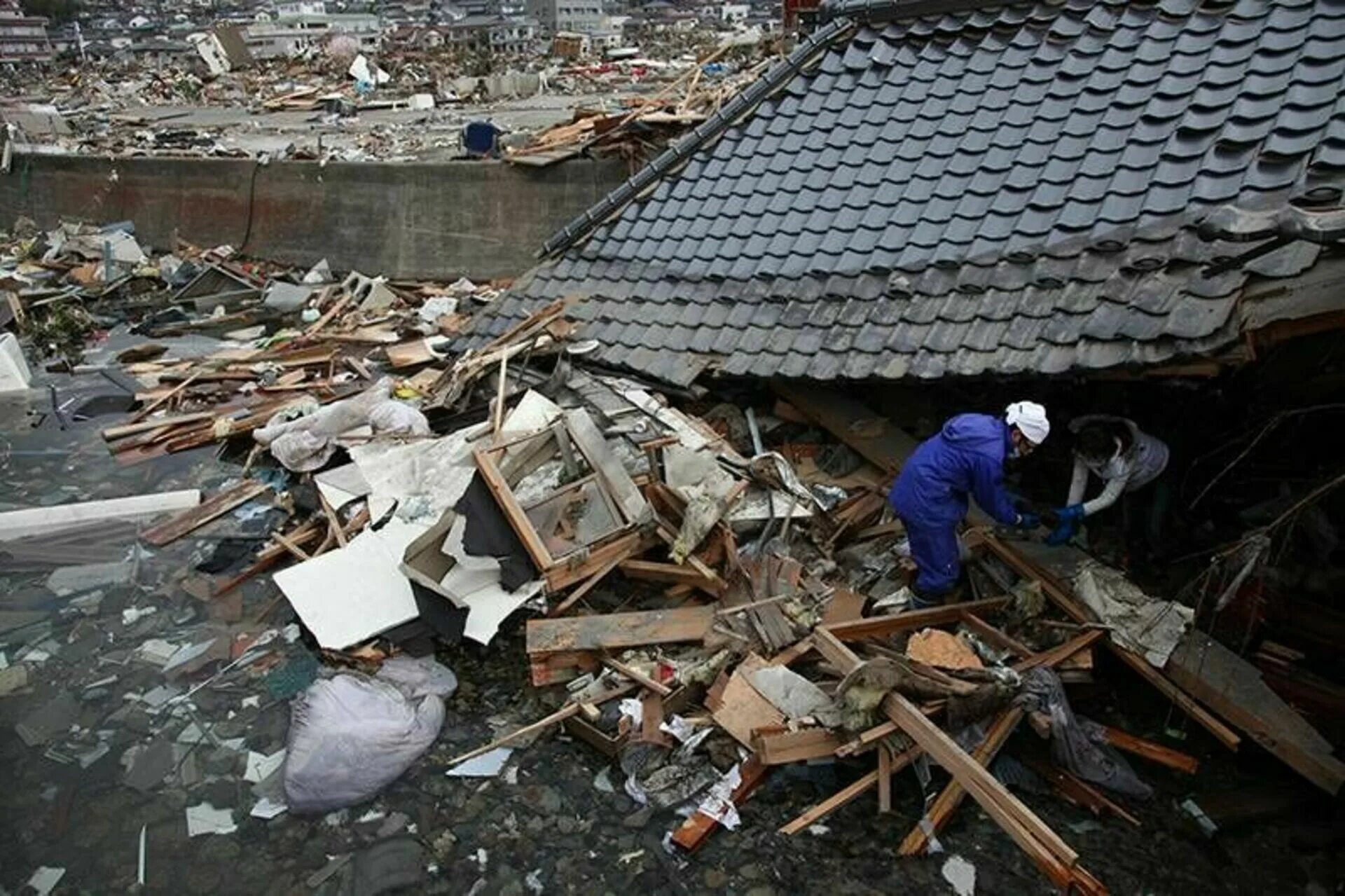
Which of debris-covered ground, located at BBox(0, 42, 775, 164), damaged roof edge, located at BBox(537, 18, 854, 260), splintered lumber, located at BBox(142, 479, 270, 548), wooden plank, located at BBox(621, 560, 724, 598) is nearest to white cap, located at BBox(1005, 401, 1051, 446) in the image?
wooden plank, located at BBox(621, 560, 724, 598)

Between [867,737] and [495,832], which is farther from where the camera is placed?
[495,832]

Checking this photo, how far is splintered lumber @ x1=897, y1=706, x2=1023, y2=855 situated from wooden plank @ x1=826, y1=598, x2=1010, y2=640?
30.7 inches

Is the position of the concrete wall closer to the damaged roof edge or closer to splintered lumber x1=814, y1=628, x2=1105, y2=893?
the damaged roof edge

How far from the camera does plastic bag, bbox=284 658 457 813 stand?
5.28m

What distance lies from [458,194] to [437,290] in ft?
5.48

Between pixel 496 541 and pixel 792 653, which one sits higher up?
pixel 496 541

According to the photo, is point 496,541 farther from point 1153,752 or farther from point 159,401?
point 159,401

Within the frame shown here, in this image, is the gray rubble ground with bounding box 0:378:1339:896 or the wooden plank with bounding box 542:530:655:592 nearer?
the gray rubble ground with bounding box 0:378:1339:896

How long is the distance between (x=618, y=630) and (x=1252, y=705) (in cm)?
400

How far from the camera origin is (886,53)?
848 cm

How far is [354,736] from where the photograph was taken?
5434 millimetres

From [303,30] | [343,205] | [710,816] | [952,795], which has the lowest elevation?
[710,816]

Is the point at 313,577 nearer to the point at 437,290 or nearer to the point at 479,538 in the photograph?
the point at 479,538

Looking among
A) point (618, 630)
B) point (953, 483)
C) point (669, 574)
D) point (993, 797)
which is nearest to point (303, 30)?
point (669, 574)
